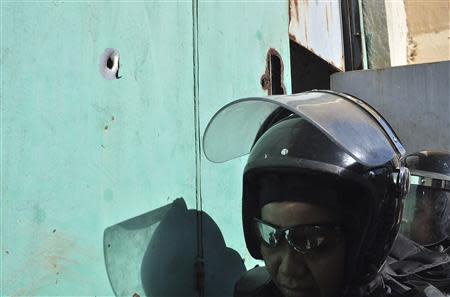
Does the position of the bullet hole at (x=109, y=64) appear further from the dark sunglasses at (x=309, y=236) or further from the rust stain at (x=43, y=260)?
the dark sunglasses at (x=309, y=236)

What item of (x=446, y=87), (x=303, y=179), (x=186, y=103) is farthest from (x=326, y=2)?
(x=303, y=179)

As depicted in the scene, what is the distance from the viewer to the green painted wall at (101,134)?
3.61 feet

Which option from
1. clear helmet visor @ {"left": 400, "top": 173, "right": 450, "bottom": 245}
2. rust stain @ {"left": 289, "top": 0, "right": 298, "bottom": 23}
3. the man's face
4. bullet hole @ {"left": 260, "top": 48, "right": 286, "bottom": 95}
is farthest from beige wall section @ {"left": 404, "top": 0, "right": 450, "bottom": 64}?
the man's face

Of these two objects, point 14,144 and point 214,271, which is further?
point 214,271

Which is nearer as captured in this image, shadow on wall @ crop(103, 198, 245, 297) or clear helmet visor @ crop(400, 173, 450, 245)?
shadow on wall @ crop(103, 198, 245, 297)

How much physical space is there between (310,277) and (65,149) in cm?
68

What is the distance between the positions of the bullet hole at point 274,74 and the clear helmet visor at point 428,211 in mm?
771

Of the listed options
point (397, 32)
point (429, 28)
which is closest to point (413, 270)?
point (397, 32)

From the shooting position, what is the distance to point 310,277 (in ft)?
4.38

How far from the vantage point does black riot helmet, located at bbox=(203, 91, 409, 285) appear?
1294mm

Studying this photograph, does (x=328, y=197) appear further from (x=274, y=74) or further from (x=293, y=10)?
(x=293, y=10)

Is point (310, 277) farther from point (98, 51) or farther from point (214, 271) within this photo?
point (98, 51)

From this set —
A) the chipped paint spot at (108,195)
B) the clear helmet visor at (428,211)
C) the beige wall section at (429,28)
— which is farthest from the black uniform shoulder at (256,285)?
the beige wall section at (429,28)

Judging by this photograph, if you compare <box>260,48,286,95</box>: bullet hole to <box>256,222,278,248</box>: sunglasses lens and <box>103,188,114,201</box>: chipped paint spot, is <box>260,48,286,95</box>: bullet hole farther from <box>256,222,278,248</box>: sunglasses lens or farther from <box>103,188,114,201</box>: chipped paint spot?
<box>103,188,114,201</box>: chipped paint spot
